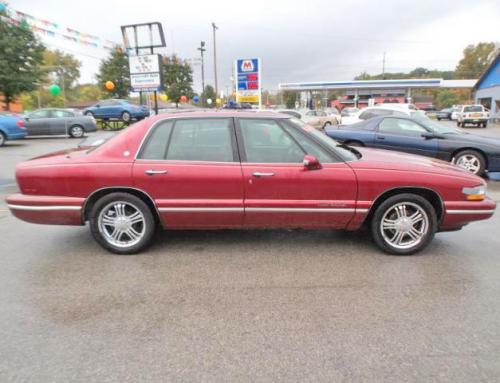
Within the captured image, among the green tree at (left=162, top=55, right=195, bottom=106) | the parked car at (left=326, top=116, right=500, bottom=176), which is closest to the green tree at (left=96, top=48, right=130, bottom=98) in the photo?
the green tree at (left=162, top=55, right=195, bottom=106)

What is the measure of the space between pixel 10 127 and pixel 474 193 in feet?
51.3

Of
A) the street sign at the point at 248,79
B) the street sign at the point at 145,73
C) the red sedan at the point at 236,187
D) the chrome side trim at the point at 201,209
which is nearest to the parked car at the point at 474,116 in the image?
the street sign at the point at 248,79

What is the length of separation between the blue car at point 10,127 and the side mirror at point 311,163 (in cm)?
1437

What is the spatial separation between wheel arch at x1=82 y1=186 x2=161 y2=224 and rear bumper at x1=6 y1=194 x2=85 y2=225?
5cm

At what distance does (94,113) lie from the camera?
23.6m

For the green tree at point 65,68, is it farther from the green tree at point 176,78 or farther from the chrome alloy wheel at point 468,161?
the chrome alloy wheel at point 468,161

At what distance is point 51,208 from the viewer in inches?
152

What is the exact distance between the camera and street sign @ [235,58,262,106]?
1889 centimetres

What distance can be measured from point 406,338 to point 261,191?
1.89 meters

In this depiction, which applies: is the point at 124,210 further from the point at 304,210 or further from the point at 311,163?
the point at 311,163

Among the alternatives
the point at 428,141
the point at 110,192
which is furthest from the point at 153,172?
the point at 428,141

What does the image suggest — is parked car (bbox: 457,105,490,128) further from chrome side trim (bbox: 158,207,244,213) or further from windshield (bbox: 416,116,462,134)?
chrome side trim (bbox: 158,207,244,213)

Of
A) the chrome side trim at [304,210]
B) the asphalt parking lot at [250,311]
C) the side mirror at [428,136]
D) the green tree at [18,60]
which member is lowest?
the asphalt parking lot at [250,311]

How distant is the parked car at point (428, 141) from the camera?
8.07 meters
